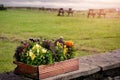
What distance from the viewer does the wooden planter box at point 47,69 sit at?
8.80ft

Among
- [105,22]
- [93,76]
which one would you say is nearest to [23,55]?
[93,76]

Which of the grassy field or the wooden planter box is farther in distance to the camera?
the grassy field

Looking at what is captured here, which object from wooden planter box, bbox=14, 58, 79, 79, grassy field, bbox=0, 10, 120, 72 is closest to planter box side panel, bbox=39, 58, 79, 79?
wooden planter box, bbox=14, 58, 79, 79

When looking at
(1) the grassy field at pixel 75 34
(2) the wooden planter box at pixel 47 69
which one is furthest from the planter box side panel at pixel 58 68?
(1) the grassy field at pixel 75 34

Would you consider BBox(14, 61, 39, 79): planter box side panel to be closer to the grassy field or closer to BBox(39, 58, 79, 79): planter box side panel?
BBox(39, 58, 79, 79): planter box side panel

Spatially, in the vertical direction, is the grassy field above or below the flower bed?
below

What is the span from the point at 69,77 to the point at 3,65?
2.37 metres

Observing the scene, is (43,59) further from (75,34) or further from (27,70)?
(75,34)

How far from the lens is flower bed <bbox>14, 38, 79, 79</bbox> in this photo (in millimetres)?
2719

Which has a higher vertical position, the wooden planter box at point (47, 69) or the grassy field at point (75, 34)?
the wooden planter box at point (47, 69)

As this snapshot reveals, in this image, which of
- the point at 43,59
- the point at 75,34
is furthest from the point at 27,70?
the point at 75,34

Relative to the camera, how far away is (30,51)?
2.81 m

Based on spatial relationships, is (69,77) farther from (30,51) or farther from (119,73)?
(119,73)

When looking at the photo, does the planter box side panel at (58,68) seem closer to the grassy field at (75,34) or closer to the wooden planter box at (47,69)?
the wooden planter box at (47,69)
